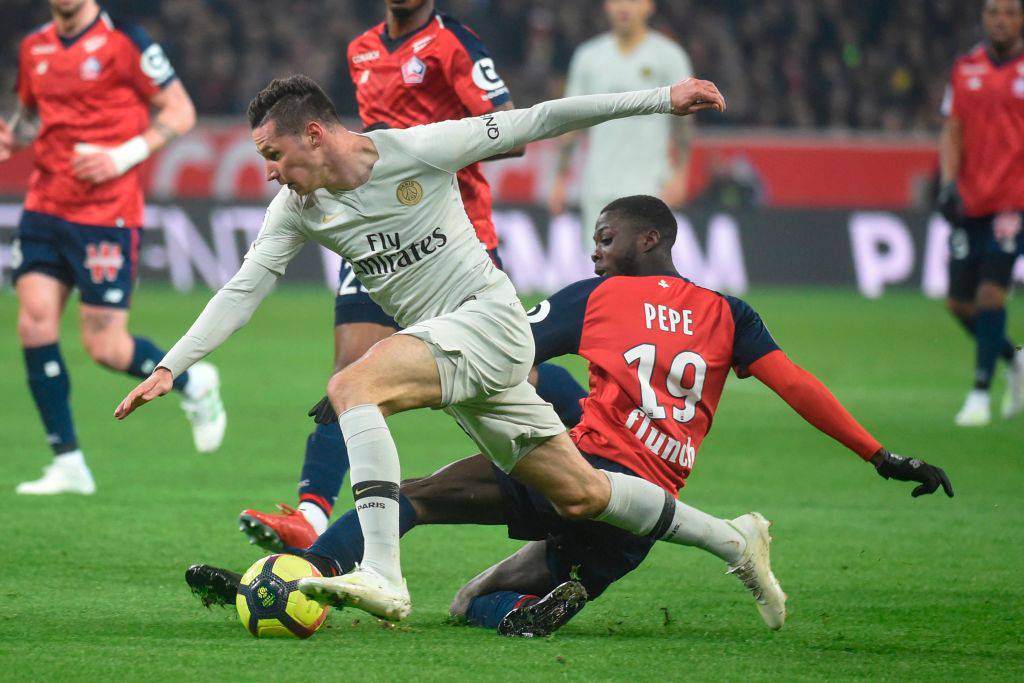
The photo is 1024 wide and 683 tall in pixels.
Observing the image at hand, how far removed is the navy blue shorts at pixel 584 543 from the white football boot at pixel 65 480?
10.2 ft

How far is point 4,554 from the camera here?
5.87 m

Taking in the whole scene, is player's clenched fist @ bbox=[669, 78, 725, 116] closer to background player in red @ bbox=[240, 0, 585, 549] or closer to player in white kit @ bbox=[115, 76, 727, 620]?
player in white kit @ bbox=[115, 76, 727, 620]

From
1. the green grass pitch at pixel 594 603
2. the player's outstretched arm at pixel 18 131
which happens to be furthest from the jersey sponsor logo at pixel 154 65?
the green grass pitch at pixel 594 603

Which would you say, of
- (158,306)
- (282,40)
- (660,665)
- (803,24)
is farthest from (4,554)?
(803,24)

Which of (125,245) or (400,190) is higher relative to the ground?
(400,190)

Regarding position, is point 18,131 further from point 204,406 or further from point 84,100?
point 204,406

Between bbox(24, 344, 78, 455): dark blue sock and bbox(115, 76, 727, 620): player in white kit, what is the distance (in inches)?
113

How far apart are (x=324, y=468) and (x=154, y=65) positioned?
296 centimetres

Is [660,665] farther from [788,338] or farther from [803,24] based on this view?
[803,24]

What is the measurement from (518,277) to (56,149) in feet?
34.7

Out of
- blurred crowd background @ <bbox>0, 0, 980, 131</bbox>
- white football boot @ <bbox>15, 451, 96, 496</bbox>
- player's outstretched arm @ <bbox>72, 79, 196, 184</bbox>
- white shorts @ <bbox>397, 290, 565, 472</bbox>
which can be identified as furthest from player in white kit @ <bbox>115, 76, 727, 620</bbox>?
blurred crowd background @ <bbox>0, 0, 980, 131</bbox>

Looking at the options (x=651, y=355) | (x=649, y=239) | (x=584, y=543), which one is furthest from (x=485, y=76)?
(x=584, y=543)

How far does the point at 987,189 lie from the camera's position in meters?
10.1

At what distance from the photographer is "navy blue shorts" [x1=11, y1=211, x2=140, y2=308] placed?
755cm
